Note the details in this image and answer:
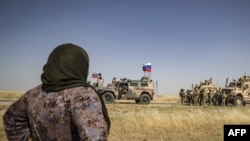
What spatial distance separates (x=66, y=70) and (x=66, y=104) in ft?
0.66

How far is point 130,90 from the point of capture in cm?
2516

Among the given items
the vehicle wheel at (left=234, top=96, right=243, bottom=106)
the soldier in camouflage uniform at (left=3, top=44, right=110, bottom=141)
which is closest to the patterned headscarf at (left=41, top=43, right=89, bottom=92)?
the soldier in camouflage uniform at (left=3, top=44, right=110, bottom=141)

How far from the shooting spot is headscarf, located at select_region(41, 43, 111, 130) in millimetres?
2049

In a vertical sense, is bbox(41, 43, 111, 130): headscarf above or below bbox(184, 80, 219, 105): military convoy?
above

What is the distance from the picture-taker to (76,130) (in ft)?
6.63

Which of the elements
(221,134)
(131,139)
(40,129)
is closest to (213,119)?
(221,134)

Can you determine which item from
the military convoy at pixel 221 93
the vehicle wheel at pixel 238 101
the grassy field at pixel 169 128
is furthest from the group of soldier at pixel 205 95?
the grassy field at pixel 169 128

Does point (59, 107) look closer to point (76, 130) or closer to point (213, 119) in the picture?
point (76, 130)

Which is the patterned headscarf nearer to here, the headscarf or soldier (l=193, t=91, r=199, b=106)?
the headscarf

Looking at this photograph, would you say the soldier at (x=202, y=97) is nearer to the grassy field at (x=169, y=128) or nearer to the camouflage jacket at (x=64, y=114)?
the grassy field at (x=169, y=128)

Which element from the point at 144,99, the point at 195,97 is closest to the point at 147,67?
the point at 144,99

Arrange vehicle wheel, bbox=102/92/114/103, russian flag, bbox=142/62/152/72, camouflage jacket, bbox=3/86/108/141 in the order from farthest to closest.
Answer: russian flag, bbox=142/62/152/72
vehicle wheel, bbox=102/92/114/103
camouflage jacket, bbox=3/86/108/141

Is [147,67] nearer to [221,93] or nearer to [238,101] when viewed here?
[221,93]

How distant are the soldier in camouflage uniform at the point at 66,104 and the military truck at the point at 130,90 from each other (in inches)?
875
